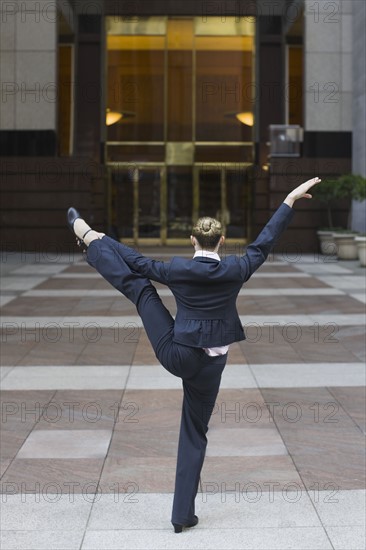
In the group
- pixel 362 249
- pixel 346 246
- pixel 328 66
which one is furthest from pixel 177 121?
pixel 362 249

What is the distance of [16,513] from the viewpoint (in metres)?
5.38

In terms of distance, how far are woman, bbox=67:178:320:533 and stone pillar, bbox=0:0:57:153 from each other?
2959cm

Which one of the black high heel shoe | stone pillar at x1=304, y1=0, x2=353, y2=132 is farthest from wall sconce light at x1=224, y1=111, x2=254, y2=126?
the black high heel shoe

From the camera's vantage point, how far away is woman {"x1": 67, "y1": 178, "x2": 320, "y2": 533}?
465 centimetres

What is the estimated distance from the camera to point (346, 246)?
29.5m

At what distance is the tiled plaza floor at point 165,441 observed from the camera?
512 cm

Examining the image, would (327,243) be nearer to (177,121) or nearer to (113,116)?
(177,121)

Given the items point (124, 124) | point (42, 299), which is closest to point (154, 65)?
point (124, 124)

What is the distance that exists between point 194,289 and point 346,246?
83.7 feet

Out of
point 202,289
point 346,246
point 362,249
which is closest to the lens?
point 202,289

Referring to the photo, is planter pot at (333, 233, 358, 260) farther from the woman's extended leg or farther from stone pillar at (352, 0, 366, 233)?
the woman's extended leg

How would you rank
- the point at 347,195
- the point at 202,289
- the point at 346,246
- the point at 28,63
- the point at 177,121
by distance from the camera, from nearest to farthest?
the point at 202,289
the point at 346,246
the point at 347,195
the point at 28,63
the point at 177,121

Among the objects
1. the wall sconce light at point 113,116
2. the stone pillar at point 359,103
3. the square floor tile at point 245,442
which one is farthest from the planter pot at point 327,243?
the square floor tile at point 245,442

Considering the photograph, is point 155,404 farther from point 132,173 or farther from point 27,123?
point 132,173
